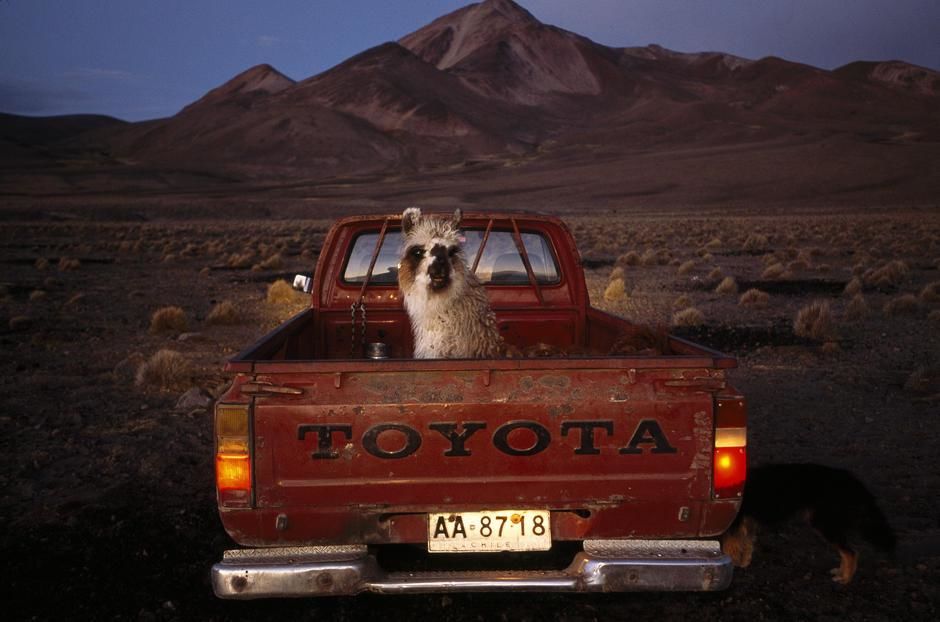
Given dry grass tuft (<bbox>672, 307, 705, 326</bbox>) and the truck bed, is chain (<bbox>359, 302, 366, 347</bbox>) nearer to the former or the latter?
the truck bed

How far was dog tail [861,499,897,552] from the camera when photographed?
172 inches

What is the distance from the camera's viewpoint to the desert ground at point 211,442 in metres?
4.27

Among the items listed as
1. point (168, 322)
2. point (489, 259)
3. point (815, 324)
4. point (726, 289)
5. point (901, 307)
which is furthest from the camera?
point (726, 289)

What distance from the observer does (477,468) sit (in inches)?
127

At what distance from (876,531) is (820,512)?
0.99ft

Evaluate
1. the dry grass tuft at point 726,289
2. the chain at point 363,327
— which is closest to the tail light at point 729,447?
the chain at point 363,327

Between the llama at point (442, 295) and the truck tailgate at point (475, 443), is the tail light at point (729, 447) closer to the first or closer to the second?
the truck tailgate at point (475, 443)

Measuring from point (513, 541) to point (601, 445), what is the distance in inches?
22.9

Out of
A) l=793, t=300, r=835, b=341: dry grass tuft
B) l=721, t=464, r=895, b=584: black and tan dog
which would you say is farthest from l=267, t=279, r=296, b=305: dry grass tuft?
l=721, t=464, r=895, b=584: black and tan dog

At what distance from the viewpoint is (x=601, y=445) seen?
10.6ft

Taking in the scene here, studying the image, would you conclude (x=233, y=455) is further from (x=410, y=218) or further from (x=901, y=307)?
(x=901, y=307)

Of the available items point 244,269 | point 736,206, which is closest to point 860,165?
point 736,206

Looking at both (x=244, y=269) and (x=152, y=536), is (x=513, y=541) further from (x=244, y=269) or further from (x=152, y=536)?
(x=244, y=269)

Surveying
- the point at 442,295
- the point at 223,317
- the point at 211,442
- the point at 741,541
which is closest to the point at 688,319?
the point at 223,317
